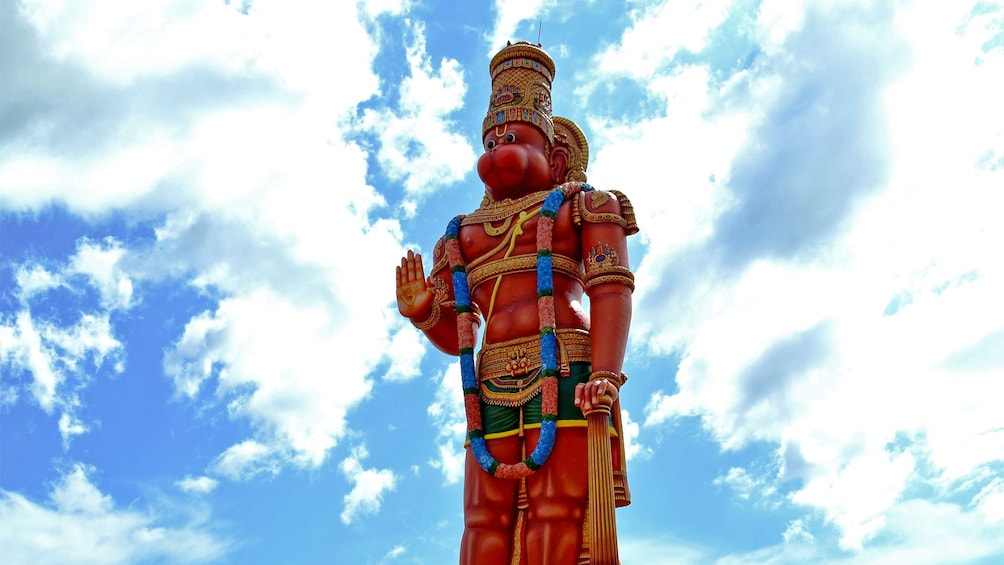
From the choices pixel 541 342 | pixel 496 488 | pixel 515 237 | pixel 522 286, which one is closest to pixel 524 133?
pixel 515 237

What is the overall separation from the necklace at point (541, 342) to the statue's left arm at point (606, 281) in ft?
0.80

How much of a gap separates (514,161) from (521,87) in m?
0.77

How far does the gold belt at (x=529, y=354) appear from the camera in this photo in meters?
7.02

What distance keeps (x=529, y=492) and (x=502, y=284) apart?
163 centimetres

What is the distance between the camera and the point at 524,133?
Result: 790cm

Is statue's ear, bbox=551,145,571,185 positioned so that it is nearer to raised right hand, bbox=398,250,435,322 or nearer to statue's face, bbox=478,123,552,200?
statue's face, bbox=478,123,552,200

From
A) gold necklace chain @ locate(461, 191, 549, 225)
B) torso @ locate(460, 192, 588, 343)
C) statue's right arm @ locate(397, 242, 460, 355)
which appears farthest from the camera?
statue's right arm @ locate(397, 242, 460, 355)

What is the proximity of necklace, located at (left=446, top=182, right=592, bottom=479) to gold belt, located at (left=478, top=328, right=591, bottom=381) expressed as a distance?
0.09 meters

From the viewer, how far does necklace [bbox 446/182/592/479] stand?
674 cm

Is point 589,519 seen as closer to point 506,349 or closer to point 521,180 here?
point 506,349

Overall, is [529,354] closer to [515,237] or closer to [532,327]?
[532,327]

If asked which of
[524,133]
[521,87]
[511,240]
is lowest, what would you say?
[511,240]

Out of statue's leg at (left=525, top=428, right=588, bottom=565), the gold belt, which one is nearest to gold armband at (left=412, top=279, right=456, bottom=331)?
the gold belt

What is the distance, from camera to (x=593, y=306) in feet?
23.2
